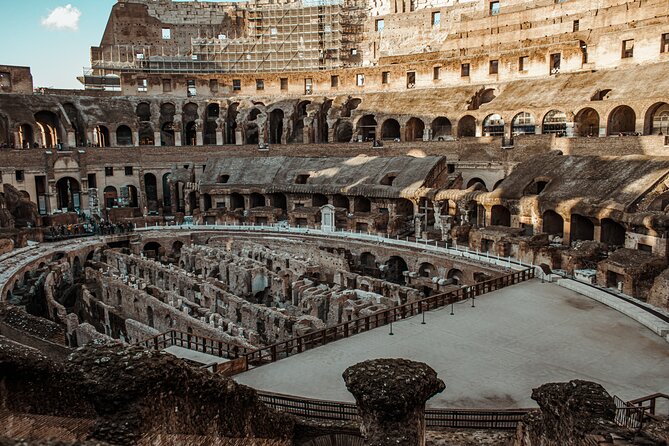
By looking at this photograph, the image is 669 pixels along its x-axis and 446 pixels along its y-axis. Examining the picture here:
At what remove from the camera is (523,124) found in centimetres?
4181

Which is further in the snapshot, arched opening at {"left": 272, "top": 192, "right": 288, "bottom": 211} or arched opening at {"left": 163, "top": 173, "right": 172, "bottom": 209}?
arched opening at {"left": 163, "top": 173, "right": 172, "bottom": 209}

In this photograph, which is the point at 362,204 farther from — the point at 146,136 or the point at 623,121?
the point at 146,136

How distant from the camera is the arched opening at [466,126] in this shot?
44.9 metres

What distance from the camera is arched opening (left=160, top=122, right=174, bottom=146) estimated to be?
5503 centimetres

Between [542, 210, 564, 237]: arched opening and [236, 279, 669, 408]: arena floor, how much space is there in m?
11.2

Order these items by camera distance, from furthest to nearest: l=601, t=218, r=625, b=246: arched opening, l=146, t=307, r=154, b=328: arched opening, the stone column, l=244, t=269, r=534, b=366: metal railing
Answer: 1. l=601, t=218, r=625, b=246: arched opening
2. l=146, t=307, r=154, b=328: arched opening
3. l=244, t=269, r=534, b=366: metal railing
4. the stone column

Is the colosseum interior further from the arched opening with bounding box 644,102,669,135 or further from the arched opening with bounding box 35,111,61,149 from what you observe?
the arched opening with bounding box 35,111,61,149

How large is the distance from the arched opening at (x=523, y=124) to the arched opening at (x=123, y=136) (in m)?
35.5

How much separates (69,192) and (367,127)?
87.1ft

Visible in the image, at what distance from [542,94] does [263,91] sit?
2828 cm

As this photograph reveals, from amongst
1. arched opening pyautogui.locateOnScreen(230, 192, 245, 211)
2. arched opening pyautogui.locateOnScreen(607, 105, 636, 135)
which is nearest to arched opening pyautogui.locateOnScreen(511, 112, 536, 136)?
arched opening pyautogui.locateOnScreen(607, 105, 636, 135)

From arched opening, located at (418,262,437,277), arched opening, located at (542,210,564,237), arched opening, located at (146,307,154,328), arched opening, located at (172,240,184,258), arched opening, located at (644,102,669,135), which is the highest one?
arched opening, located at (644,102,669,135)

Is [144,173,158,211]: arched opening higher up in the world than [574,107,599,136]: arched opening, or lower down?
lower down

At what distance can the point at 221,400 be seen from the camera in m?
9.61
